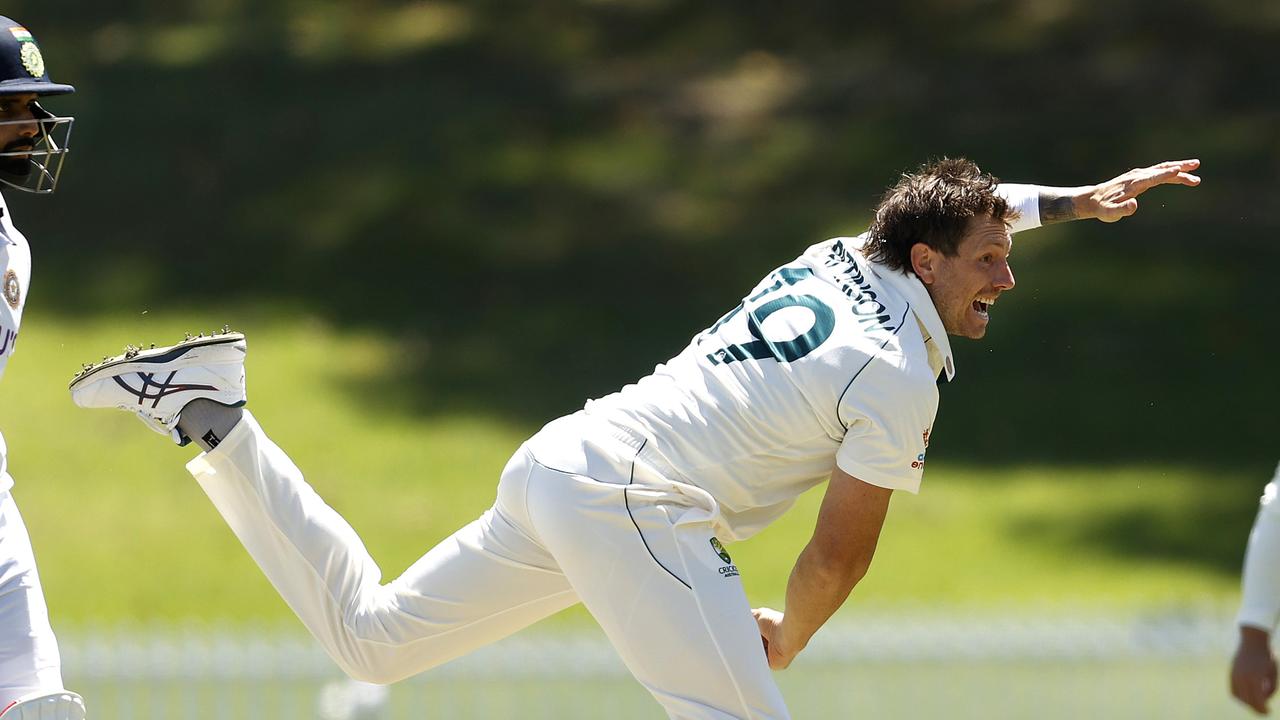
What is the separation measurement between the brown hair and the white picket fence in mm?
2902

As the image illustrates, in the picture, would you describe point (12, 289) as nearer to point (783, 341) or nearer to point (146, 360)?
point (146, 360)

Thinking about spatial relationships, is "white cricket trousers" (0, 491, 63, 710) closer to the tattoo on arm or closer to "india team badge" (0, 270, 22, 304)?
"india team badge" (0, 270, 22, 304)

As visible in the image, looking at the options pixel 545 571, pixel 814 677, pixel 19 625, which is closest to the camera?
pixel 19 625

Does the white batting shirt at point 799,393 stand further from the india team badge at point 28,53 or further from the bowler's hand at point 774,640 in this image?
the india team badge at point 28,53

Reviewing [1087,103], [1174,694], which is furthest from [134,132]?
[1174,694]

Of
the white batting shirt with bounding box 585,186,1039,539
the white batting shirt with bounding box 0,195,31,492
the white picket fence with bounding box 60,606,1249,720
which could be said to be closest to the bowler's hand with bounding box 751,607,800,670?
the white batting shirt with bounding box 585,186,1039,539

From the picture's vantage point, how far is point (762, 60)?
17266 mm

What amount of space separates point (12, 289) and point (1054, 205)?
8.66ft

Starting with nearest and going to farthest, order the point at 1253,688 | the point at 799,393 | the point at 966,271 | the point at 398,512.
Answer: the point at 1253,688, the point at 799,393, the point at 966,271, the point at 398,512

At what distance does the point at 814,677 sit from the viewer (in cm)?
700

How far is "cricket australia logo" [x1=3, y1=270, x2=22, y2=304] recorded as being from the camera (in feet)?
13.1

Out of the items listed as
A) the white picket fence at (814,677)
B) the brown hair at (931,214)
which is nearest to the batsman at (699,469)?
the brown hair at (931,214)

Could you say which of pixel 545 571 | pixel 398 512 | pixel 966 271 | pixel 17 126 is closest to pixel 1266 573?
pixel 966 271

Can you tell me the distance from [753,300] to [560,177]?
11803mm
